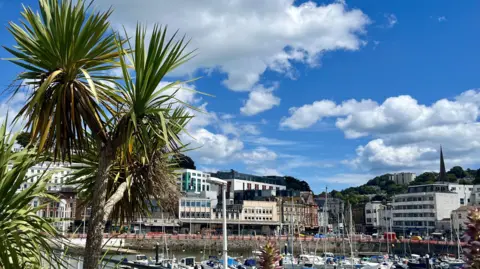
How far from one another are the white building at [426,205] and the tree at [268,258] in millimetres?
123548

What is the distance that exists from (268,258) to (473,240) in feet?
4.58

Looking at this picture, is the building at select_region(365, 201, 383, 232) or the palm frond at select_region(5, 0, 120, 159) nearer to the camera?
the palm frond at select_region(5, 0, 120, 159)

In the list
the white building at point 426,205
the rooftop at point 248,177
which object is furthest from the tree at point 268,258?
the rooftop at point 248,177

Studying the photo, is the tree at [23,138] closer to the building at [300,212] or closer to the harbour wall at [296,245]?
the harbour wall at [296,245]

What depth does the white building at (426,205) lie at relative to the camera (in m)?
122

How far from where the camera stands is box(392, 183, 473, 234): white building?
122381 millimetres

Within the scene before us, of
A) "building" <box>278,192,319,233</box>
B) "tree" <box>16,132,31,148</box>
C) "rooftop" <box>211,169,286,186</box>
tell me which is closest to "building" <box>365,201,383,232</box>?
"building" <box>278,192,319,233</box>

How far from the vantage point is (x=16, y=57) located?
4695 millimetres

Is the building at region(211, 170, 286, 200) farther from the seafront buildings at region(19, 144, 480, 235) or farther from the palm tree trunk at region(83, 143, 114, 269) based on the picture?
the palm tree trunk at region(83, 143, 114, 269)

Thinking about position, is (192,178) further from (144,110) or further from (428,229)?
(144,110)

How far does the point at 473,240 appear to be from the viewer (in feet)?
10.1

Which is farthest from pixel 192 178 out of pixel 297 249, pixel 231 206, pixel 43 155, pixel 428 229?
pixel 43 155

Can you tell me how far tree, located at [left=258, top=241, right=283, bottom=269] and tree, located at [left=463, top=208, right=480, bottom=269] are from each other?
128cm

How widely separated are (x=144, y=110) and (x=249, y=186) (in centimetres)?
15011
